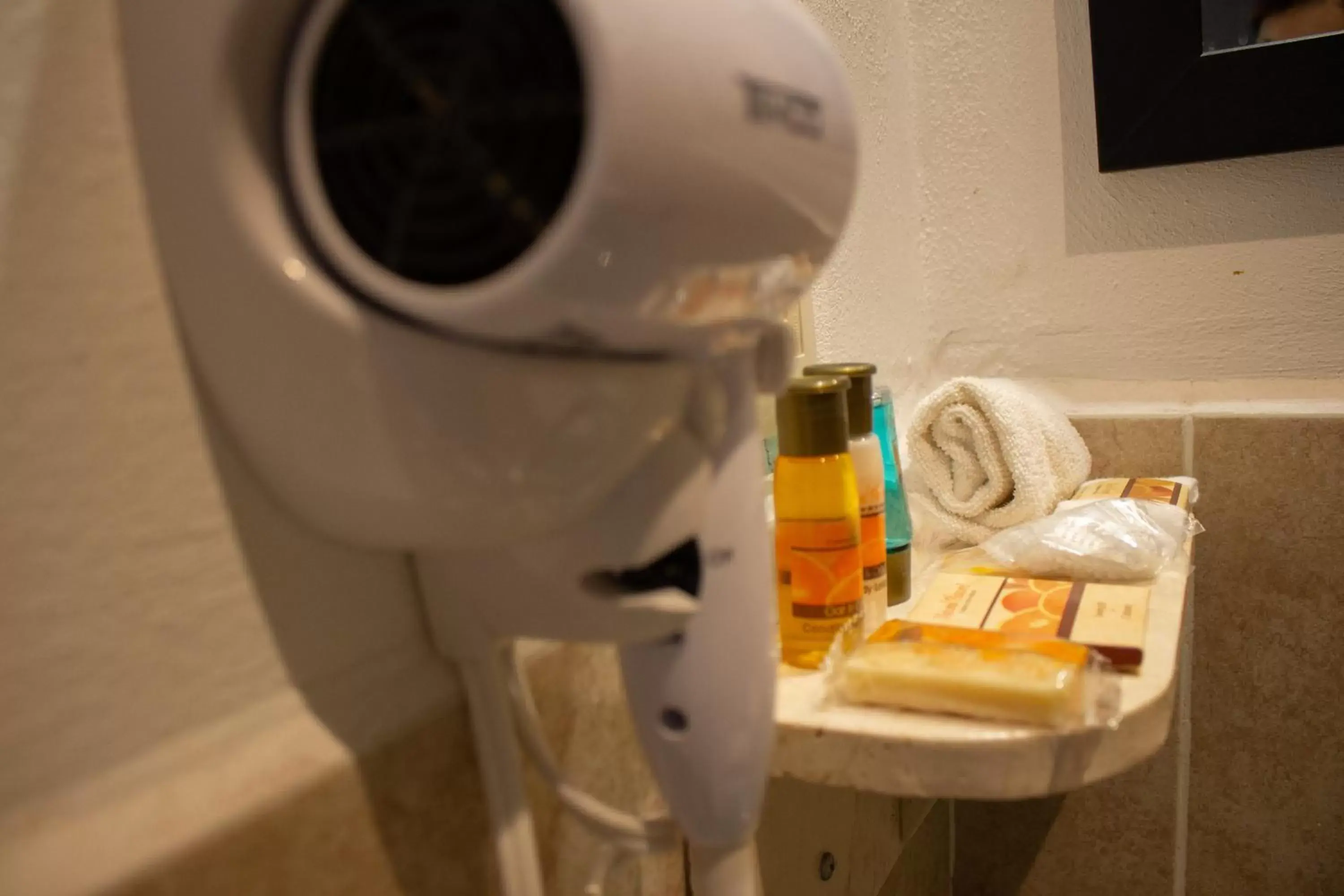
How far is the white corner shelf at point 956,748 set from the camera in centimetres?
36

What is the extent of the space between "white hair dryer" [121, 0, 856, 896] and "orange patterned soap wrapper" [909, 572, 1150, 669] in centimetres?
30

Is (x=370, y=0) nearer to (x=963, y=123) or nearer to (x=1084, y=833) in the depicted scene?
(x=963, y=123)

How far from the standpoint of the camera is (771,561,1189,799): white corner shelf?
357mm

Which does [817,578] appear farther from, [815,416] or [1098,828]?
[1098,828]

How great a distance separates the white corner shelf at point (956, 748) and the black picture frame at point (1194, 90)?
544 millimetres

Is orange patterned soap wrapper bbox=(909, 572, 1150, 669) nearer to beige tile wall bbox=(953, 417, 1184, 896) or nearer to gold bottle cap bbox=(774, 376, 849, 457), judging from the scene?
gold bottle cap bbox=(774, 376, 849, 457)

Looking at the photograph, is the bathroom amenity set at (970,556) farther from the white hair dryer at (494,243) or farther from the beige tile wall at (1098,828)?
the white hair dryer at (494,243)

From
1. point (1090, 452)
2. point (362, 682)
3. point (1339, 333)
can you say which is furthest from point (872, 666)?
point (1339, 333)

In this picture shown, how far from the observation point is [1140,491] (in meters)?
0.69

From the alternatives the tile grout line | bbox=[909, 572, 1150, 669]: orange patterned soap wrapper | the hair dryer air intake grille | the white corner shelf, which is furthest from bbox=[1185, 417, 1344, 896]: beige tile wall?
the hair dryer air intake grille

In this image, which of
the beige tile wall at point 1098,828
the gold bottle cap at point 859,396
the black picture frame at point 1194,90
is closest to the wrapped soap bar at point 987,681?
the gold bottle cap at point 859,396

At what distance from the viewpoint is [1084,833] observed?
0.86m

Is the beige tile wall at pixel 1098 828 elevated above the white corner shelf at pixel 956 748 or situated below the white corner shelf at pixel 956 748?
below

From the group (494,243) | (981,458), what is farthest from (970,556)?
(494,243)
